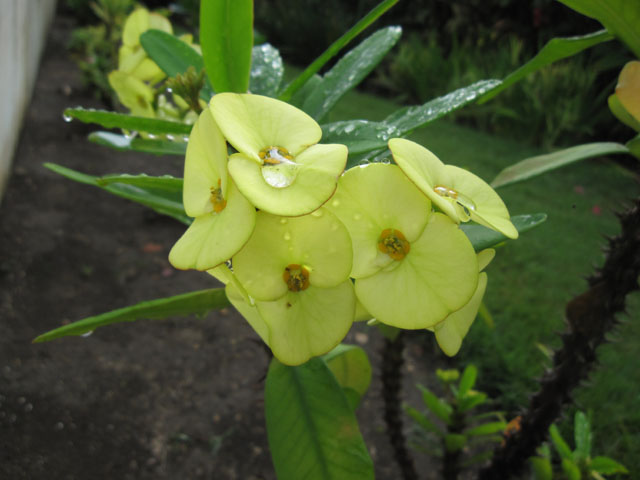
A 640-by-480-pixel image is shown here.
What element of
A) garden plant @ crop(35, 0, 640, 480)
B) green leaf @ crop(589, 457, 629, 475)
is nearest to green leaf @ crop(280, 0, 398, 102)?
garden plant @ crop(35, 0, 640, 480)

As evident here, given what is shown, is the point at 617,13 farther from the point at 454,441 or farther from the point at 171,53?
the point at 454,441

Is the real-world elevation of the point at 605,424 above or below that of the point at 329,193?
below

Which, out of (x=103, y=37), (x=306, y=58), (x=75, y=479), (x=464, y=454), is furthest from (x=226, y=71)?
(x=306, y=58)

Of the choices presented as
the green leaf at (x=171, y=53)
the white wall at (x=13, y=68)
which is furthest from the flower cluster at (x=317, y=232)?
the white wall at (x=13, y=68)

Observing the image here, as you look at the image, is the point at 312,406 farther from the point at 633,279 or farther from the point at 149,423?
the point at 149,423

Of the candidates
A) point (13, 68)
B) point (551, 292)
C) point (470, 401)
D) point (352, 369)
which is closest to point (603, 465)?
point (470, 401)

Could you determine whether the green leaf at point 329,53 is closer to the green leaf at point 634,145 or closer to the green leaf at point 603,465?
the green leaf at point 634,145

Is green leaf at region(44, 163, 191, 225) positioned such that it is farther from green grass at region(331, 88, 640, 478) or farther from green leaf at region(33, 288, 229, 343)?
green grass at region(331, 88, 640, 478)
